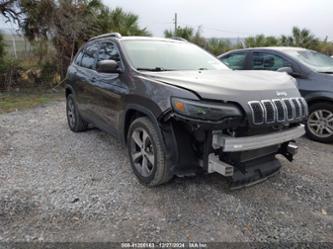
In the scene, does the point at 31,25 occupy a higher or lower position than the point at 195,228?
higher

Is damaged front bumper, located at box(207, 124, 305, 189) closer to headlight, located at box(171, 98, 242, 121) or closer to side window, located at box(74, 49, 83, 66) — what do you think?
headlight, located at box(171, 98, 242, 121)

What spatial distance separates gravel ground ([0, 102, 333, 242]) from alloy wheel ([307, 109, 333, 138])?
559mm

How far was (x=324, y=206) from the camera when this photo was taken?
3.03 meters

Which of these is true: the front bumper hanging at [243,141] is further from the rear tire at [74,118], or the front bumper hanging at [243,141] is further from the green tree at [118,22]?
the green tree at [118,22]

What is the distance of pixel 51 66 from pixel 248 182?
10.2 m

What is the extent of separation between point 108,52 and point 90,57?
32.4 inches

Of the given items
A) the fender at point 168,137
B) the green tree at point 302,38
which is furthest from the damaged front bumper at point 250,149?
the green tree at point 302,38

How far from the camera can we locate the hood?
267cm

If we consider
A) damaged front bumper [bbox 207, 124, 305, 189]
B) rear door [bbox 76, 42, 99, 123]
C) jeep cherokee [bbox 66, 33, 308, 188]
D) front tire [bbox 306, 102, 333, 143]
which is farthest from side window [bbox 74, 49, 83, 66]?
front tire [bbox 306, 102, 333, 143]

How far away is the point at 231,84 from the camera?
9.47ft

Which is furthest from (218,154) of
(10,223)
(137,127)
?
(10,223)

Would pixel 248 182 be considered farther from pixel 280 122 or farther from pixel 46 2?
pixel 46 2

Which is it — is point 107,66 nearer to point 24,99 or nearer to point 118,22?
point 24,99

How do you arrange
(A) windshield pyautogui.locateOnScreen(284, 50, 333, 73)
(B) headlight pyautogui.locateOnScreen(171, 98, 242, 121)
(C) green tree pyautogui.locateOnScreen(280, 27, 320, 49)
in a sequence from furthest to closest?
(C) green tree pyautogui.locateOnScreen(280, 27, 320, 49), (A) windshield pyautogui.locateOnScreen(284, 50, 333, 73), (B) headlight pyautogui.locateOnScreen(171, 98, 242, 121)
